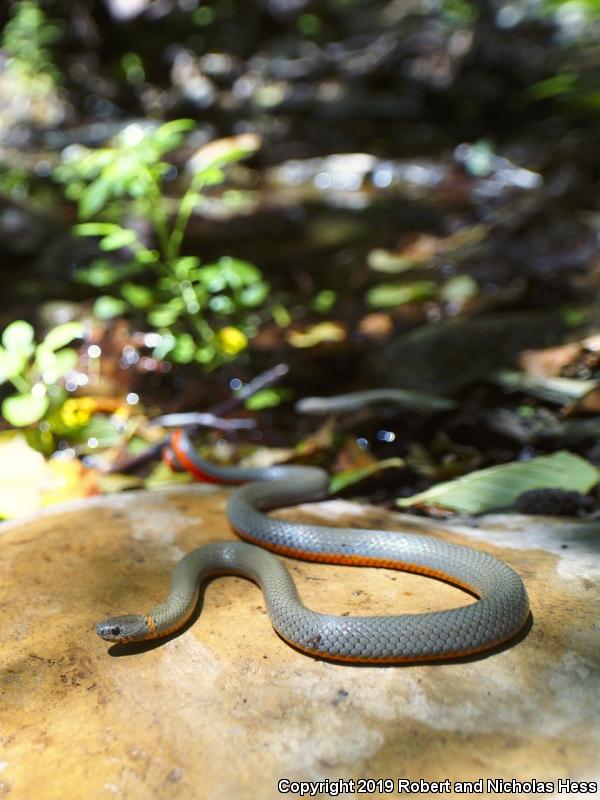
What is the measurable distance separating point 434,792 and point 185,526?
2.03 meters

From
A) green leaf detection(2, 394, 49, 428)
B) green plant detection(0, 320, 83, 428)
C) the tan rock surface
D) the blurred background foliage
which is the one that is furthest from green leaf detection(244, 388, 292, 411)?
the tan rock surface

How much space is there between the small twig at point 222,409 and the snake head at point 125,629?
2.38 meters

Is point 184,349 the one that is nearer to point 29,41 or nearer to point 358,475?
point 358,475

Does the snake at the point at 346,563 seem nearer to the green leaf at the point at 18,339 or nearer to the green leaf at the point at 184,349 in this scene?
the green leaf at the point at 18,339

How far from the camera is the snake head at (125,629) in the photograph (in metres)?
2.53

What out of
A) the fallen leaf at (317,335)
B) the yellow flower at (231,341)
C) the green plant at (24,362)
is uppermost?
the green plant at (24,362)

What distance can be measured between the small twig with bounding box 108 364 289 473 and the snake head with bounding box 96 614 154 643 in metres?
2.38

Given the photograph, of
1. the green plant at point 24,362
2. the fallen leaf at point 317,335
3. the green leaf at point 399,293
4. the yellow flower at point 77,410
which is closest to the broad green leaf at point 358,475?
the green plant at point 24,362

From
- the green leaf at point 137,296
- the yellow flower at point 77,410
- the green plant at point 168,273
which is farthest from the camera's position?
the green leaf at point 137,296

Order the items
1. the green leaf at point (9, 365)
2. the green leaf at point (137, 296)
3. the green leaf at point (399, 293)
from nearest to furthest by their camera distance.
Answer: the green leaf at point (9, 365) → the green leaf at point (137, 296) → the green leaf at point (399, 293)

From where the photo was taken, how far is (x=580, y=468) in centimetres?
374

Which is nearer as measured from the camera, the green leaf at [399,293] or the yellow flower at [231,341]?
the yellow flower at [231,341]

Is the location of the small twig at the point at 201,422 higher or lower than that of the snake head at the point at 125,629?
lower

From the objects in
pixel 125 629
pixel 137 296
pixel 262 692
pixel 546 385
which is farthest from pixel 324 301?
pixel 262 692
